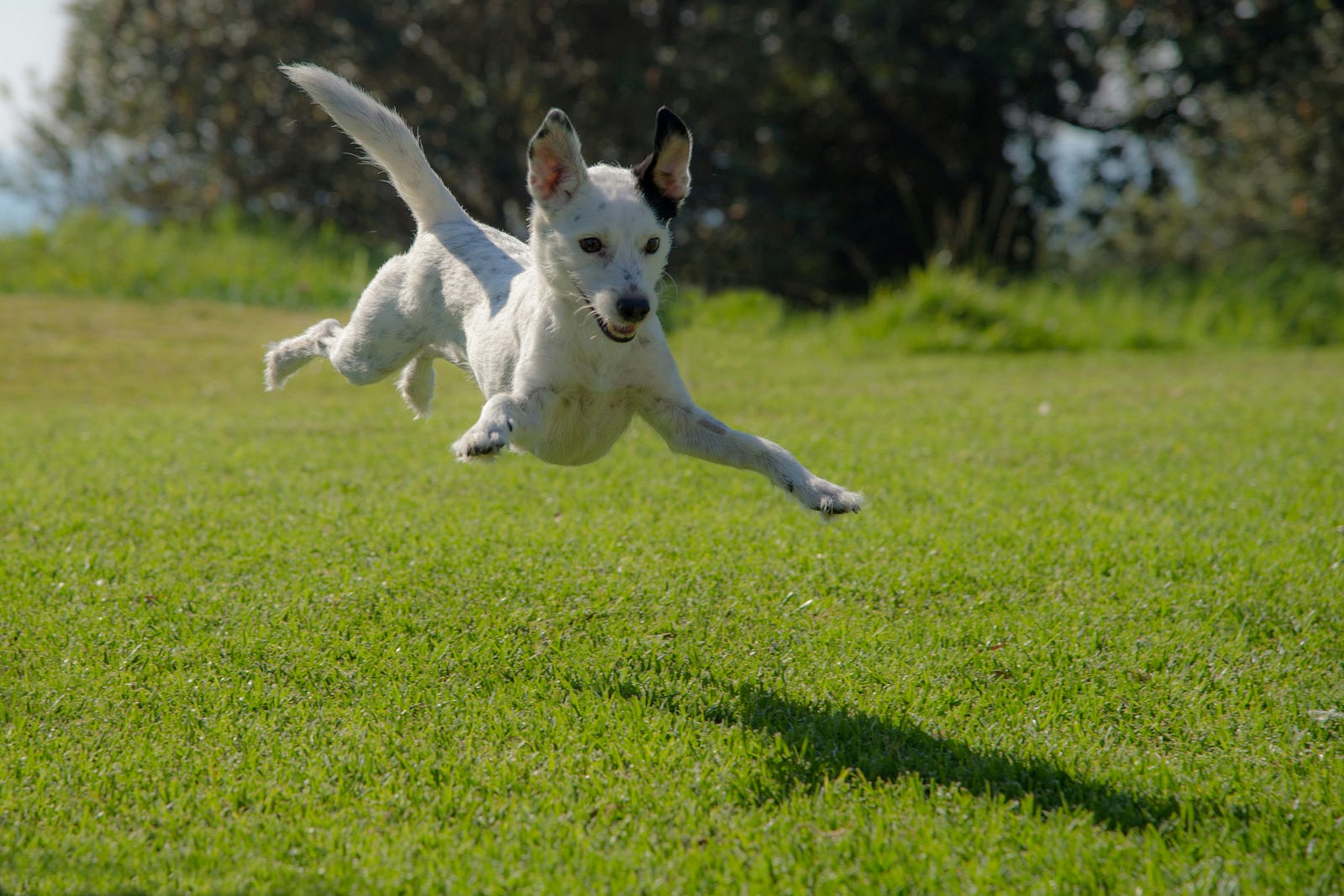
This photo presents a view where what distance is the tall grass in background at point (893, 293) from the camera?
45.3ft

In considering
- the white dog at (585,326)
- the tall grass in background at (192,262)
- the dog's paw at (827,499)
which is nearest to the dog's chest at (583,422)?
the white dog at (585,326)

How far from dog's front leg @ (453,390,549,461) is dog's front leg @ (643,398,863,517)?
0.48m

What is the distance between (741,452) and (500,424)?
93 cm

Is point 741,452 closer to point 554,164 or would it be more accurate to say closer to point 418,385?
point 554,164

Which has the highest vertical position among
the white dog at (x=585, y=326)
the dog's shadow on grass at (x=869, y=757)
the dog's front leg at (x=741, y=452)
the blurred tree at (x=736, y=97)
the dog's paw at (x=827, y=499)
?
the blurred tree at (x=736, y=97)

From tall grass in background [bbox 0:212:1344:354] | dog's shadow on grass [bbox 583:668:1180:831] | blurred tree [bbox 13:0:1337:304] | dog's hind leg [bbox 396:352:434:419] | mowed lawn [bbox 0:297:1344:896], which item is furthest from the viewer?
blurred tree [bbox 13:0:1337:304]

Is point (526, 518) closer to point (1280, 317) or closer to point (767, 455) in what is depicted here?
point (767, 455)

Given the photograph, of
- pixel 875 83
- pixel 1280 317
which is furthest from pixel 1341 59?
pixel 875 83

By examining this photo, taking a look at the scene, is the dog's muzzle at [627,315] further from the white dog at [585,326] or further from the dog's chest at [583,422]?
the dog's chest at [583,422]

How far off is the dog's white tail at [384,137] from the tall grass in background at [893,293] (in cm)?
810

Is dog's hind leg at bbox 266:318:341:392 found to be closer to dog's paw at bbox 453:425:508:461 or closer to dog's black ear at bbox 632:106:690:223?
dog's black ear at bbox 632:106:690:223

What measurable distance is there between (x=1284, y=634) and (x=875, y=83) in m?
12.2

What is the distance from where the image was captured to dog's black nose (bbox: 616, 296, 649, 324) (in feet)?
12.8

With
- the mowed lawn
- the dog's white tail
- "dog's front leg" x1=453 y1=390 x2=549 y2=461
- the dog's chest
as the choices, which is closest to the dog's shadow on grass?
the mowed lawn
